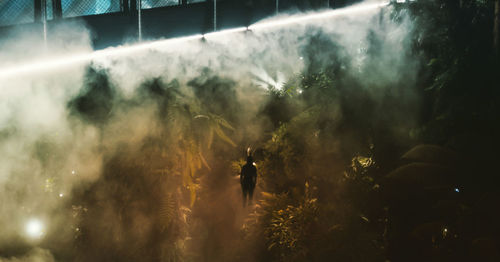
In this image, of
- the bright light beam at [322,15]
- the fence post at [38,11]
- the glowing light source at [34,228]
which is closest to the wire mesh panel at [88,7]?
the fence post at [38,11]

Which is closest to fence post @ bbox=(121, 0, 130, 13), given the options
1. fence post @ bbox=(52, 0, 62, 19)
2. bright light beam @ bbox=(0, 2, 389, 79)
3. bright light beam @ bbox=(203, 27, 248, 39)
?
bright light beam @ bbox=(0, 2, 389, 79)

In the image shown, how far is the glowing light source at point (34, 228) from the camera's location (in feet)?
11.9

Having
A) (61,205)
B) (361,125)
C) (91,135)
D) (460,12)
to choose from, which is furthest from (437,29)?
(61,205)

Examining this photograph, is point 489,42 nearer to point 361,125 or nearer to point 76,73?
point 361,125

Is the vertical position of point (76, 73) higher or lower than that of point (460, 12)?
lower

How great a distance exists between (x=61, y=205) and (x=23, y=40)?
1.98 meters

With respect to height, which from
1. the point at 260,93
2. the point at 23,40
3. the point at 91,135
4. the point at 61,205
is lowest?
the point at 61,205

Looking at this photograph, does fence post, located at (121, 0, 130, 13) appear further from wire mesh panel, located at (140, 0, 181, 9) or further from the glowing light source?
the glowing light source

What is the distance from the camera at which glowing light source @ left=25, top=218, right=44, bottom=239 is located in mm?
3619

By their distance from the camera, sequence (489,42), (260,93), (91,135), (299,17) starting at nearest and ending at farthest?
1. (489,42)
2. (91,135)
3. (299,17)
4. (260,93)

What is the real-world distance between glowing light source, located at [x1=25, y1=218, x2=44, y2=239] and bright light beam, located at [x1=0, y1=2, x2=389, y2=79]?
1964 millimetres

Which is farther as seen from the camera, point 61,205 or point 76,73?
point 61,205

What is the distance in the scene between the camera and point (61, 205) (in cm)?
350

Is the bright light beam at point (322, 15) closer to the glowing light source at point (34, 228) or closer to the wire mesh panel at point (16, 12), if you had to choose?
the wire mesh panel at point (16, 12)
